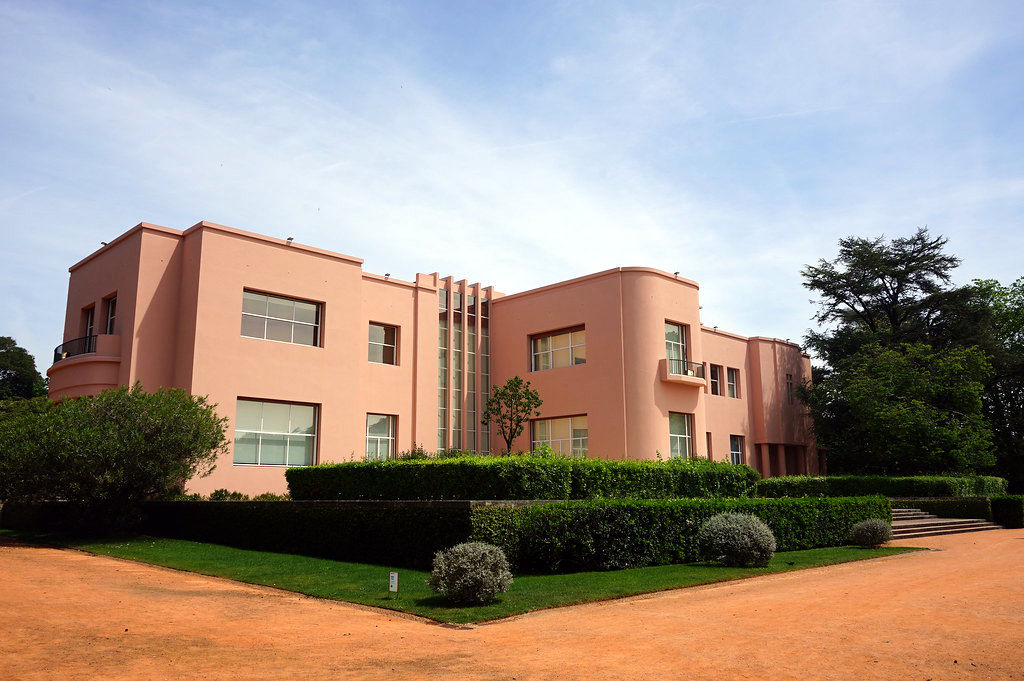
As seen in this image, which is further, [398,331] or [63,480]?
[398,331]

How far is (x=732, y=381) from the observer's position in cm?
3469

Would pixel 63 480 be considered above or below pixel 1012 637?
above

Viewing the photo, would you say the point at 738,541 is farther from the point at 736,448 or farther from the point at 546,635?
the point at 736,448

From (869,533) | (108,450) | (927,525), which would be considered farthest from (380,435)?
(927,525)

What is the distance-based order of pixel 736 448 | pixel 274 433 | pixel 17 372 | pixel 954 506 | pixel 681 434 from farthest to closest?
pixel 17 372
pixel 736 448
pixel 681 434
pixel 954 506
pixel 274 433

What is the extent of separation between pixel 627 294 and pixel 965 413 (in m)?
16.7

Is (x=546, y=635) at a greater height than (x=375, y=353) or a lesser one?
lesser

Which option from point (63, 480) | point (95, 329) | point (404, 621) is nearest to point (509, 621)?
point (404, 621)

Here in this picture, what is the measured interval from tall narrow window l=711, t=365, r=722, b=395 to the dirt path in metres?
20.9

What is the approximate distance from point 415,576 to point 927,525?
17573mm

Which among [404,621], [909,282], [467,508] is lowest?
[404,621]

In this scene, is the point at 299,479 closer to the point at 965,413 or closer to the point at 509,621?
the point at 509,621

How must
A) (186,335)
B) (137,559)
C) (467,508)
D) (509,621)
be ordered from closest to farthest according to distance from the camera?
(509,621) < (467,508) < (137,559) < (186,335)

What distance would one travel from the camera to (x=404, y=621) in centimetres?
951
